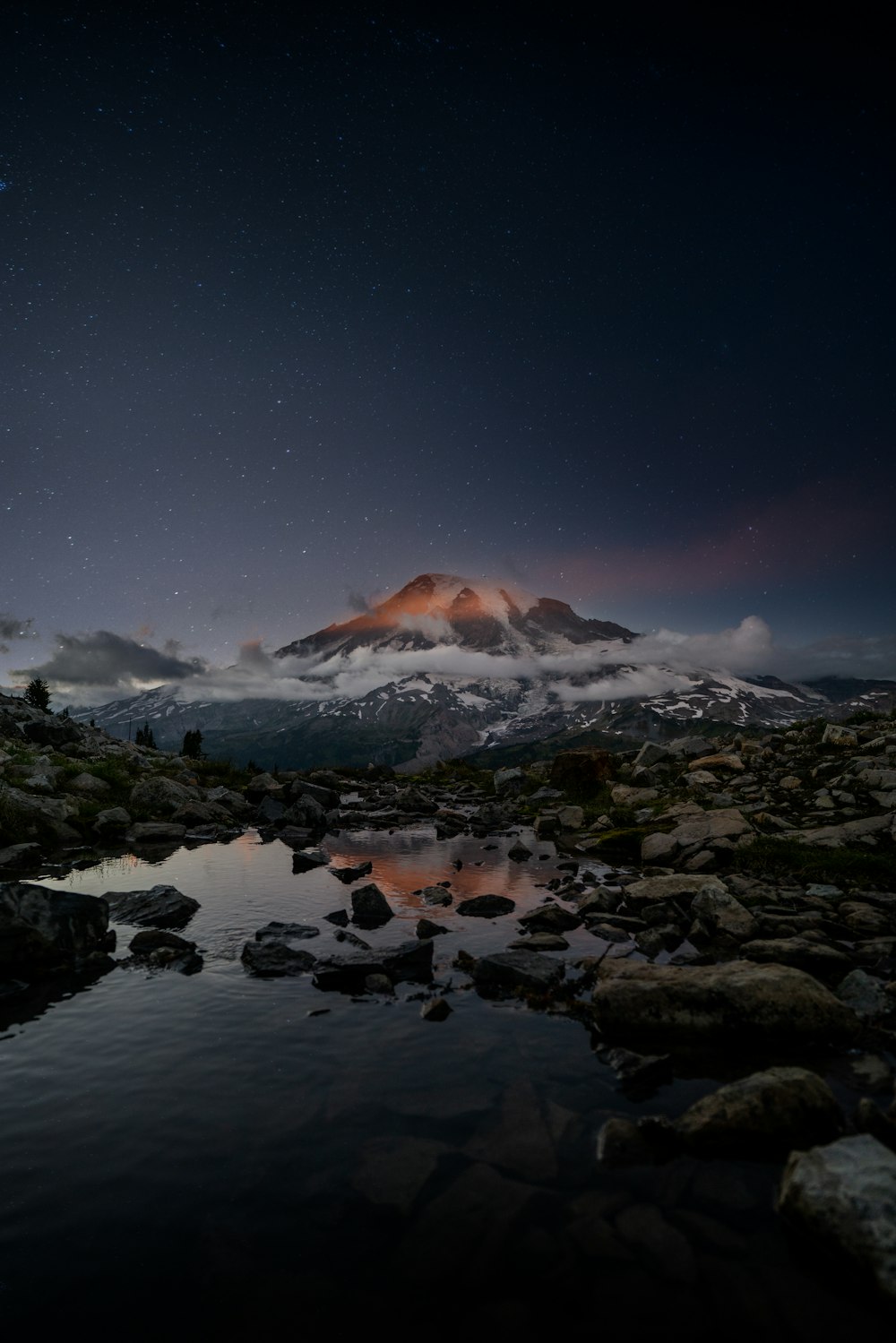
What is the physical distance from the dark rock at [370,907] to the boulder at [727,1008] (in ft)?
30.5

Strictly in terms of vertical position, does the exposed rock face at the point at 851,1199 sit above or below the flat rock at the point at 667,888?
above

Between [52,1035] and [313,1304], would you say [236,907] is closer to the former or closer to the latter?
[52,1035]

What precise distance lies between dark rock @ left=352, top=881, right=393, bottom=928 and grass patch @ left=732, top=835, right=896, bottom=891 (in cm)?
1300

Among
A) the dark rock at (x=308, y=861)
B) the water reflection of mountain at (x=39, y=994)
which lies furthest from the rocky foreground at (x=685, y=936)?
the water reflection of mountain at (x=39, y=994)

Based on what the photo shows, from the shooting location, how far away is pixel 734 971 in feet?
38.6

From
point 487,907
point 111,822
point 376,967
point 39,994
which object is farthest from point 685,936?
point 111,822

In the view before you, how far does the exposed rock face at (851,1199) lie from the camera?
18.5ft

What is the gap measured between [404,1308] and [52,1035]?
903 centimetres

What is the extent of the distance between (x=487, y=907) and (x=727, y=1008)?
10319 mm

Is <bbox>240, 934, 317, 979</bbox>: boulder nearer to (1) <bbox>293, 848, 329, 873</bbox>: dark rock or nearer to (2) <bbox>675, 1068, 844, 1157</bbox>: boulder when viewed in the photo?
(2) <bbox>675, 1068, 844, 1157</bbox>: boulder

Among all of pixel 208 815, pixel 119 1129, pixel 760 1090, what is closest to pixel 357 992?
pixel 119 1129

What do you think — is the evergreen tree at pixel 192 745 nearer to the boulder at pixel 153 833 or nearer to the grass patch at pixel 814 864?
the boulder at pixel 153 833

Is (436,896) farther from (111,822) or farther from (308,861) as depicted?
(111,822)

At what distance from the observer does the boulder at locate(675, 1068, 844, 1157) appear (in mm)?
7711
